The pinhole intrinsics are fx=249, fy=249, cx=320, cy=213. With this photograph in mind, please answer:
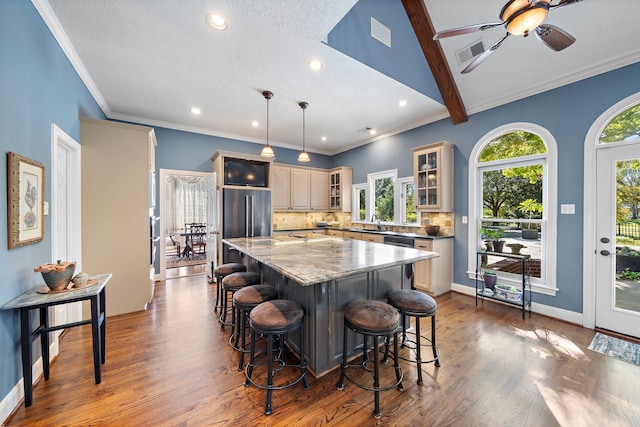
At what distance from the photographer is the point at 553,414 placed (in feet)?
5.38

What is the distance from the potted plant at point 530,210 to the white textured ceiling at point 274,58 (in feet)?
4.86

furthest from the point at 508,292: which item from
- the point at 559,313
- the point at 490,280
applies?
the point at 559,313

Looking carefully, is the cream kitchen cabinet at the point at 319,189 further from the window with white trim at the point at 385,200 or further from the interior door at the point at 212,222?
the interior door at the point at 212,222

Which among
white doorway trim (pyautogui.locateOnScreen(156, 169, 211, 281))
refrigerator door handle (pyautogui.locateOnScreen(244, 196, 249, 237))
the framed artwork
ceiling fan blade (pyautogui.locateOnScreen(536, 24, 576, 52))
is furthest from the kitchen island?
white doorway trim (pyautogui.locateOnScreen(156, 169, 211, 281))

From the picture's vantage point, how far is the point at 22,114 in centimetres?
179

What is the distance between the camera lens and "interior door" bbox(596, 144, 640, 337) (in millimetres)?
2645

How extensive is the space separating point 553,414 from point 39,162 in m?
4.20

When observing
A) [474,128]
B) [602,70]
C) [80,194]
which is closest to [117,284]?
[80,194]

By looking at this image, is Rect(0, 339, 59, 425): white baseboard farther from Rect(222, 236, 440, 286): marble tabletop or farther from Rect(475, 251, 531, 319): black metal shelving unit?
Rect(475, 251, 531, 319): black metal shelving unit

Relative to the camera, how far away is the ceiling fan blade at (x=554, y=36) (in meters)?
1.89

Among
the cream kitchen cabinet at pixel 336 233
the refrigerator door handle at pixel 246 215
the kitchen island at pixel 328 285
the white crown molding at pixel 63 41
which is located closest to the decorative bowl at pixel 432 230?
the cream kitchen cabinet at pixel 336 233

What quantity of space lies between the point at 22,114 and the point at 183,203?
776 cm

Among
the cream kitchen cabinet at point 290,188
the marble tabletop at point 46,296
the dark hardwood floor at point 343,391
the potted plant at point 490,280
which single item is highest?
the cream kitchen cabinet at point 290,188

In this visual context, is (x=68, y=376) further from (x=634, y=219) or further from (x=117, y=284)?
(x=634, y=219)
